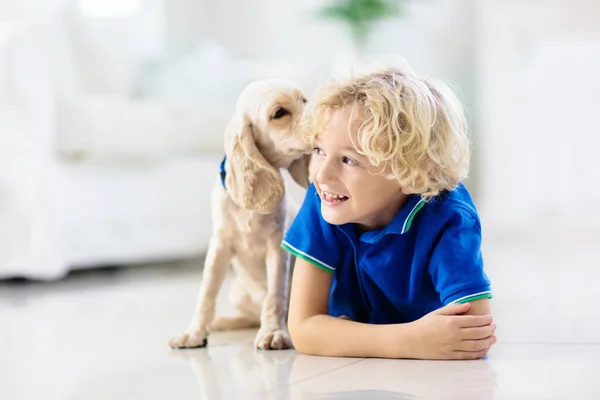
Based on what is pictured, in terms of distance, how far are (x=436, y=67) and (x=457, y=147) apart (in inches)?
162

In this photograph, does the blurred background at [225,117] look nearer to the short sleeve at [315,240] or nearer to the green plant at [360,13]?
the green plant at [360,13]

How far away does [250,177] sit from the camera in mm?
1496

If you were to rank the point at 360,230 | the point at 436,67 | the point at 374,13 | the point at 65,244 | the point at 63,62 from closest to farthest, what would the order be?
the point at 360,230
the point at 65,244
the point at 63,62
the point at 374,13
the point at 436,67

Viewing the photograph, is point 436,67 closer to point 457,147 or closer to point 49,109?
point 49,109

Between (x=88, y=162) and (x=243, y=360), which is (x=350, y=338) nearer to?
(x=243, y=360)

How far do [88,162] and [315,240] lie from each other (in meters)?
1.68

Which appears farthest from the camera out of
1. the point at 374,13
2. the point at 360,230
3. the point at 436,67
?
the point at 436,67

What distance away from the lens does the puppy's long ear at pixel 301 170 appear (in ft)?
5.24

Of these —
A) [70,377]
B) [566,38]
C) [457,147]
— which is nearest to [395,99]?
[457,147]

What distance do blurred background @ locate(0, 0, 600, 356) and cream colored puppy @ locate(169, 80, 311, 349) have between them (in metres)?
0.14

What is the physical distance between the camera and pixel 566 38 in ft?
16.5

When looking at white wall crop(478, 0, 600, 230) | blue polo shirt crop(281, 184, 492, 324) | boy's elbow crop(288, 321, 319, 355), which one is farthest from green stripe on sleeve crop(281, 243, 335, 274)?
white wall crop(478, 0, 600, 230)

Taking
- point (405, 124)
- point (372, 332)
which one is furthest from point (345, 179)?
point (372, 332)

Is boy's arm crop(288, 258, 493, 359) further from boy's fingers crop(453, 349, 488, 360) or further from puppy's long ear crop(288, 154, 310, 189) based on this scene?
puppy's long ear crop(288, 154, 310, 189)
